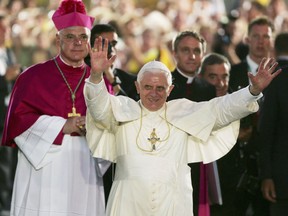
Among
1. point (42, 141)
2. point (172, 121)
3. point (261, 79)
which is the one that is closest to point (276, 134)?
point (172, 121)

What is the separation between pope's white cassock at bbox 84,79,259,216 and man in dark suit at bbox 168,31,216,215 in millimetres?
1522

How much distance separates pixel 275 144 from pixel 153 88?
2.32 meters

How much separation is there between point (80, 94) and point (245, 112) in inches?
79.8

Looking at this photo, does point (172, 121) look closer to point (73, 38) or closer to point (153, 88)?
point (153, 88)

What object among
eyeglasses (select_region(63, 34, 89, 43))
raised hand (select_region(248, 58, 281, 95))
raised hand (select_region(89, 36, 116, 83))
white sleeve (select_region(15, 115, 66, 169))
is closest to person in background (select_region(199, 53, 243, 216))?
eyeglasses (select_region(63, 34, 89, 43))

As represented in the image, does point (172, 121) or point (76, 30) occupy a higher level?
point (76, 30)

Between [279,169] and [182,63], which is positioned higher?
[182,63]

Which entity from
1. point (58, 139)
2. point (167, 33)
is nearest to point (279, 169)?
point (58, 139)

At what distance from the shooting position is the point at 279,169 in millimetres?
12469

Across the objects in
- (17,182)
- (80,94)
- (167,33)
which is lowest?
(17,182)

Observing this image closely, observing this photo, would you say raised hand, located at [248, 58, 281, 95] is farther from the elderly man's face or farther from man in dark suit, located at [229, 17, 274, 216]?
man in dark suit, located at [229, 17, 274, 216]

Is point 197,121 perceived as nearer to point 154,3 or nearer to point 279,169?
point 279,169

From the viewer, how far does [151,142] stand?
35.4ft

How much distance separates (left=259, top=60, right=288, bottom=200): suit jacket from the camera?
12.5 m
